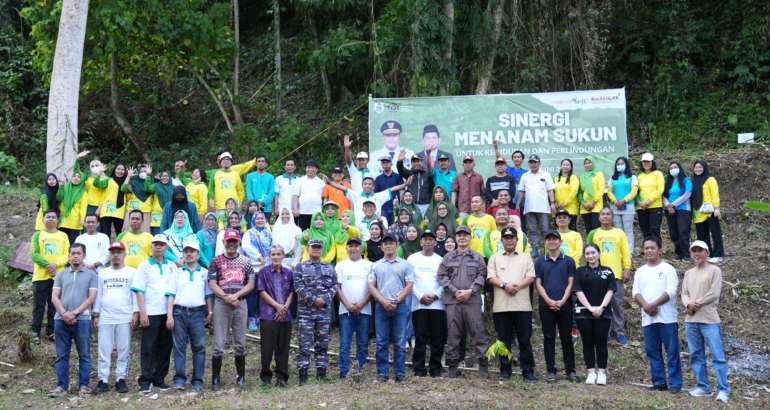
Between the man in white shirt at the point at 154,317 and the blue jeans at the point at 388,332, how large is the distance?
92.0 inches

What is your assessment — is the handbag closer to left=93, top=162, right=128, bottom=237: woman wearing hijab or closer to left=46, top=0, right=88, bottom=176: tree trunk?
left=93, top=162, right=128, bottom=237: woman wearing hijab

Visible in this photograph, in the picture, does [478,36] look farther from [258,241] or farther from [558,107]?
[258,241]

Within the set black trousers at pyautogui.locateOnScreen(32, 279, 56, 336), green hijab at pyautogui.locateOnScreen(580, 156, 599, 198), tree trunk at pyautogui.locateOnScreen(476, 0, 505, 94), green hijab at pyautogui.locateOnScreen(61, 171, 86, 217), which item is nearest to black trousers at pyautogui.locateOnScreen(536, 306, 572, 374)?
green hijab at pyautogui.locateOnScreen(580, 156, 599, 198)

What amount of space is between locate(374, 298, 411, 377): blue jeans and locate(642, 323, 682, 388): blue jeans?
270 cm

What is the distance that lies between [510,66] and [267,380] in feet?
33.5

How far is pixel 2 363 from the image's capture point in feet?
30.9

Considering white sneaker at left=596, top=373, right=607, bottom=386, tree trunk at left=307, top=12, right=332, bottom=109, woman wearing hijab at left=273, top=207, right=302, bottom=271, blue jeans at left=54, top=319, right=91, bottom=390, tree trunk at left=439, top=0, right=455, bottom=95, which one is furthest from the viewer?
tree trunk at left=307, top=12, right=332, bottom=109

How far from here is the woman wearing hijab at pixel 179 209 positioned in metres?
10.6

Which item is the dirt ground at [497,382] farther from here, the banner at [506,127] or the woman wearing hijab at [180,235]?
the banner at [506,127]

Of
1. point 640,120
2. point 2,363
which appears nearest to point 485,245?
point 2,363

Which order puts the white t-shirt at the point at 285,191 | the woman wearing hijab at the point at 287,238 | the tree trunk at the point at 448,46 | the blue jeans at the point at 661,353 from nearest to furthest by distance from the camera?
the blue jeans at the point at 661,353, the woman wearing hijab at the point at 287,238, the white t-shirt at the point at 285,191, the tree trunk at the point at 448,46

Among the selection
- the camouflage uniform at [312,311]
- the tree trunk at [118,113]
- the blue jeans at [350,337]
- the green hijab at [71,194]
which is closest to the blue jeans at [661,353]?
the blue jeans at [350,337]

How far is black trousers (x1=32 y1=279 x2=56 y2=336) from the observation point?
9805 mm

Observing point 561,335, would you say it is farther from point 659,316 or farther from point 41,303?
point 41,303
